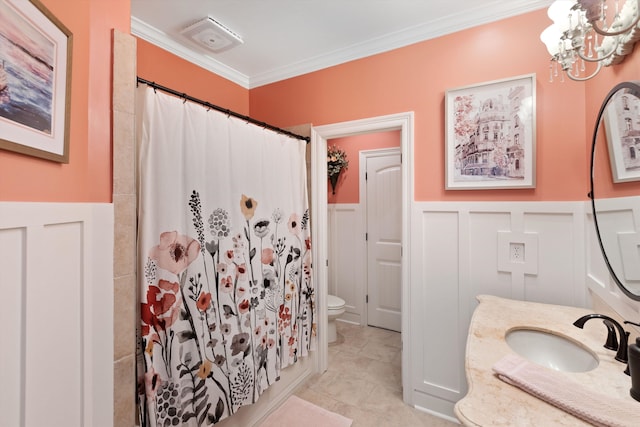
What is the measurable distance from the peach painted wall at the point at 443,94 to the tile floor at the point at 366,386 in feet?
4.93

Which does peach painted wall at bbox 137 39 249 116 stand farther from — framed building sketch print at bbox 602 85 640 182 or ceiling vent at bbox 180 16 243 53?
framed building sketch print at bbox 602 85 640 182

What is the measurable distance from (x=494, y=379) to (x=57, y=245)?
138 cm

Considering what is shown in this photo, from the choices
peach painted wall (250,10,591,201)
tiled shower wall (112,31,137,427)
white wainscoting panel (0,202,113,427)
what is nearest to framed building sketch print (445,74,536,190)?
peach painted wall (250,10,591,201)

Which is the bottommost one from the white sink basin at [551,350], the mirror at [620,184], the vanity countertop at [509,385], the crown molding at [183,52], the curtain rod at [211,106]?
the white sink basin at [551,350]

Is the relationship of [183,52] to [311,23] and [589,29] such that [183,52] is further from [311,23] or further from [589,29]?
[589,29]

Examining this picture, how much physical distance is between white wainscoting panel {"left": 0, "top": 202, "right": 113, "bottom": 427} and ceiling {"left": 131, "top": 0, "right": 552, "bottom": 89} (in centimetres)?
151

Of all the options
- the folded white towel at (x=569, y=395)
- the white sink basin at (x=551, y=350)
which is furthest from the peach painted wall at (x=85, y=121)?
the white sink basin at (x=551, y=350)

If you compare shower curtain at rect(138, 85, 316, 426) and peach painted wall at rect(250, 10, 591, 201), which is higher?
peach painted wall at rect(250, 10, 591, 201)

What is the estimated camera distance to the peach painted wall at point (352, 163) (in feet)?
11.0

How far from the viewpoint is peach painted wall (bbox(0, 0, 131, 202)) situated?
781 mm

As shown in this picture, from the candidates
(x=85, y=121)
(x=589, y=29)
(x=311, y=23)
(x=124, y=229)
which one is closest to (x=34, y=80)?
(x=85, y=121)

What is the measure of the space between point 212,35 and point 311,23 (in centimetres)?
72

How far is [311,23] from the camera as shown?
6.25 ft

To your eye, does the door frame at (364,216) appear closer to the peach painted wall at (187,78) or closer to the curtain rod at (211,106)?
the curtain rod at (211,106)
